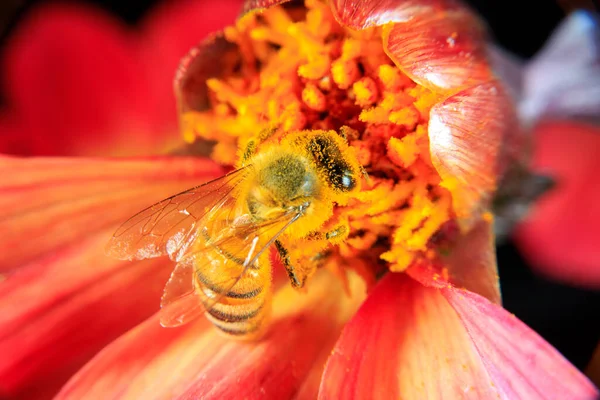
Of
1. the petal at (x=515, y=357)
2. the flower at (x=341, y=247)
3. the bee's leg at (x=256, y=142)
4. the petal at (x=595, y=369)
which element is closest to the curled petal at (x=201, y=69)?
the flower at (x=341, y=247)

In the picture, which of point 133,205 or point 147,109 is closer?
point 133,205

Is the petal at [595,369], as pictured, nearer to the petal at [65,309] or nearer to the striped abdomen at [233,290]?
the striped abdomen at [233,290]

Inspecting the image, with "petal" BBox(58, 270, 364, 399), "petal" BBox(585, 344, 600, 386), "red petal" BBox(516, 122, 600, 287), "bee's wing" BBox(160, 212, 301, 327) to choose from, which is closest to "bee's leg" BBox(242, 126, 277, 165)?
"bee's wing" BBox(160, 212, 301, 327)

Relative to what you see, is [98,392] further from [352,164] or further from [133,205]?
[352,164]

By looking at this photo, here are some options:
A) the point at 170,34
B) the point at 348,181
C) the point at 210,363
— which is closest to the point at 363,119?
the point at 348,181

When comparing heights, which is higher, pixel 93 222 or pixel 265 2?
pixel 265 2

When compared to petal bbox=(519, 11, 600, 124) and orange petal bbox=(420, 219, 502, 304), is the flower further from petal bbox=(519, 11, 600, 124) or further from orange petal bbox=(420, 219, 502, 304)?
petal bbox=(519, 11, 600, 124)

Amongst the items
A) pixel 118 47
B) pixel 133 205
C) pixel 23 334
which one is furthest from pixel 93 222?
pixel 118 47
